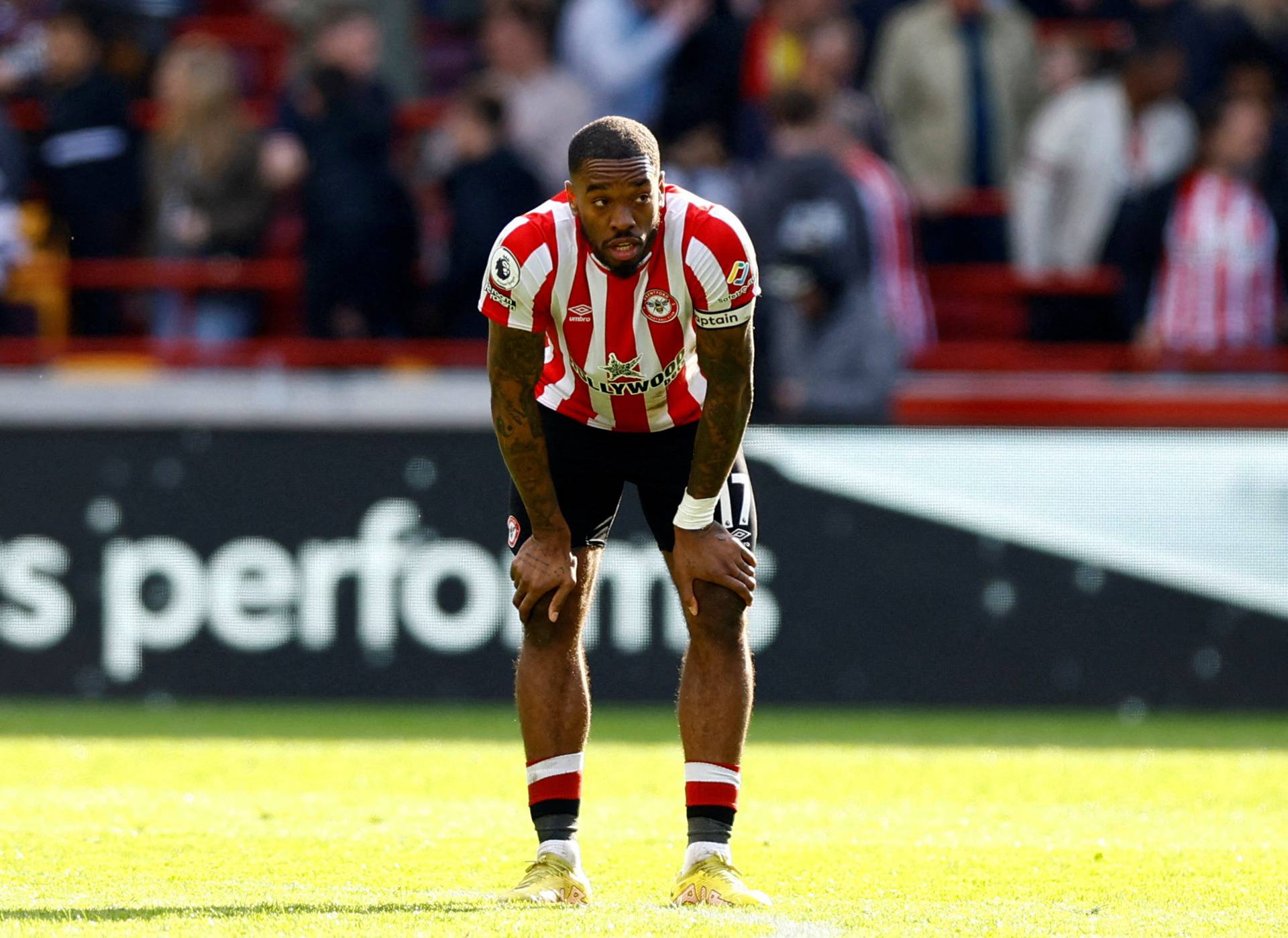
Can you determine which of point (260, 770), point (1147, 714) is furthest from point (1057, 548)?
point (260, 770)

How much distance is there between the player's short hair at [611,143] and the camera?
16.9ft

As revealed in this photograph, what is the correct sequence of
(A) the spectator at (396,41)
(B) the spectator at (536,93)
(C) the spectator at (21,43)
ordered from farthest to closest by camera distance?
(A) the spectator at (396,41), (C) the spectator at (21,43), (B) the spectator at (536,93)

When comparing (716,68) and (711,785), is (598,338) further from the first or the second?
(716,68)

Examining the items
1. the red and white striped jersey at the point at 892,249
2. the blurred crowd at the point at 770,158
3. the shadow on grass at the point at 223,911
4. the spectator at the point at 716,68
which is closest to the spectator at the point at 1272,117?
the blurred crowd at the point at 770,158

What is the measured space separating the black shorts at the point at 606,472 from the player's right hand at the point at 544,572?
0.40 feet

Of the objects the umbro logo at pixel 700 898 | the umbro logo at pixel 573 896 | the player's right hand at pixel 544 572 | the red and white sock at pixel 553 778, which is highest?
the player's right hand at pixel 544 572

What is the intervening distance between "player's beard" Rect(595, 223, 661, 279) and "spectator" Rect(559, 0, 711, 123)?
25.3 feet

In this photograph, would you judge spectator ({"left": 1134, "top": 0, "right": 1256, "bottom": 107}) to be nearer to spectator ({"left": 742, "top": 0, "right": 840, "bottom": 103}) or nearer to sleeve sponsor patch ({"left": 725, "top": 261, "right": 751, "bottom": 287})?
spectator ({"left": 742, "top": 0, "right": 840, "bottom": 103})

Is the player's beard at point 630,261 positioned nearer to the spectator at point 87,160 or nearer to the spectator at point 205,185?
the spectator at point 205,185

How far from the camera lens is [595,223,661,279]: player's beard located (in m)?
5.30

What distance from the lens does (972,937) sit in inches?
197

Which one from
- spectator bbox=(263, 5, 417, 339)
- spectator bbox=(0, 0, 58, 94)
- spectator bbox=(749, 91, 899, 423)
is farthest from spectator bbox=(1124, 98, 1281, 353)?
spectator bbox=(0, 0, 58, 94)

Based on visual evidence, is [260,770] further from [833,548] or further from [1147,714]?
[1147,714]

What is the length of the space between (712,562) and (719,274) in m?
0.80
